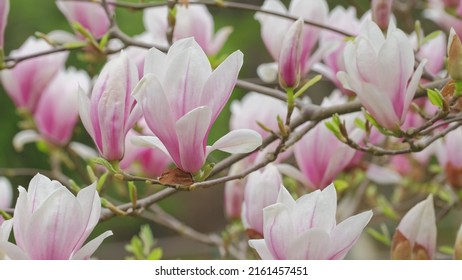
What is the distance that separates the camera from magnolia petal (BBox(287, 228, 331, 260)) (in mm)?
454

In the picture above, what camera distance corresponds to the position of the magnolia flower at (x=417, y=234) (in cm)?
57

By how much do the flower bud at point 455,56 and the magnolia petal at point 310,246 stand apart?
16cm

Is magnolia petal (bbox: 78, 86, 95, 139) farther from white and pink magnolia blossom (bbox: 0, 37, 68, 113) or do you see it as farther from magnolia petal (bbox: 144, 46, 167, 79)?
white and pink magnolia blossom (bbox: 0, 37, 68, 113)

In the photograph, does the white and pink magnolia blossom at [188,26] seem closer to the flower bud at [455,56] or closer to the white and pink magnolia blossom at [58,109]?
the white and pink magnolia blossom at [58,109]

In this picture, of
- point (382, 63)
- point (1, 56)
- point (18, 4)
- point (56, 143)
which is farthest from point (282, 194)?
point (18, 4)

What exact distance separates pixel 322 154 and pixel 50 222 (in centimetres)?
29

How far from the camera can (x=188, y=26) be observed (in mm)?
820

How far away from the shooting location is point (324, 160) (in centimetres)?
66

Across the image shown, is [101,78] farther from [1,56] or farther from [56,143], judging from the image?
[56,143]

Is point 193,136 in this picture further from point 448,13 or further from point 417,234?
point 448,13

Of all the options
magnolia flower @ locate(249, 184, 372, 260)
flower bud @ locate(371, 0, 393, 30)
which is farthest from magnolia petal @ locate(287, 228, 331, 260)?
flower bud @ locate(371, 0, 393, 30)

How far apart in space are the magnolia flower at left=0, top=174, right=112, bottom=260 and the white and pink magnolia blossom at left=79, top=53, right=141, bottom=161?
47 mm

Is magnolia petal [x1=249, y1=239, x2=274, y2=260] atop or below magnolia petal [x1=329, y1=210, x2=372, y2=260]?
below
